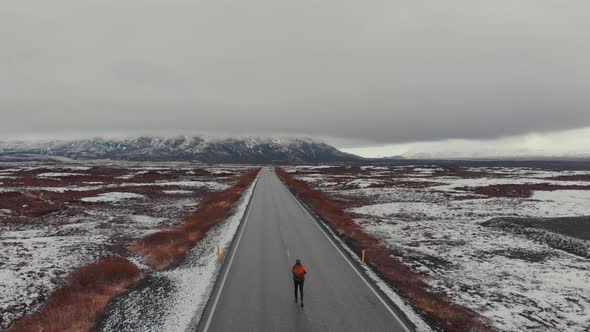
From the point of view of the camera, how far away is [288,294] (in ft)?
44.5

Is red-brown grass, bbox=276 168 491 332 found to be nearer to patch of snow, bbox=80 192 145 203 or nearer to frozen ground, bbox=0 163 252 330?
frozen ground, bbox=0 163 252 330

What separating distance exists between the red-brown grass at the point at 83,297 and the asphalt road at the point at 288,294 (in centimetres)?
473

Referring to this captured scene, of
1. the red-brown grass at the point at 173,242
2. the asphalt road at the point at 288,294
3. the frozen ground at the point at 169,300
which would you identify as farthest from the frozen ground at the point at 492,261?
the red-brown grass at the point at 173,242

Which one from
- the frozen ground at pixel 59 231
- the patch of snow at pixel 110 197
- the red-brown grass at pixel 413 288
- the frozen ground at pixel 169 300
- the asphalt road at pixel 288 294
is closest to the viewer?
the asphalt road at pixel 288 294

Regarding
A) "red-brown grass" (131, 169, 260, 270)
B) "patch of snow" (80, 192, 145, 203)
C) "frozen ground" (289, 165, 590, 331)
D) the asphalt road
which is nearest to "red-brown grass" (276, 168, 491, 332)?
"frozen ground" (289, 165, 590, 331)

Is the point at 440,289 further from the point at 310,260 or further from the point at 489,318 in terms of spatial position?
the point at 310,260

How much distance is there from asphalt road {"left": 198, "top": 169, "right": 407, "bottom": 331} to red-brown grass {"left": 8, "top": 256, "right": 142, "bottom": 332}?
4.73m

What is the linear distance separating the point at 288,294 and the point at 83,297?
9.00 m

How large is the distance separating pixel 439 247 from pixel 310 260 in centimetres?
1084

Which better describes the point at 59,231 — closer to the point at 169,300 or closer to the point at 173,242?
the point at 173,242

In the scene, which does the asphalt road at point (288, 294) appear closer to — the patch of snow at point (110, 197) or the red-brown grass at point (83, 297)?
the red-brown grass at point (83, 297)

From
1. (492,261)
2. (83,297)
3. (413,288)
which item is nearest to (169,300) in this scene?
(83,297)

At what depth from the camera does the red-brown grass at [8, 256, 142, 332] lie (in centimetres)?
1160

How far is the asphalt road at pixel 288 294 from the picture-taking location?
1113 cm
